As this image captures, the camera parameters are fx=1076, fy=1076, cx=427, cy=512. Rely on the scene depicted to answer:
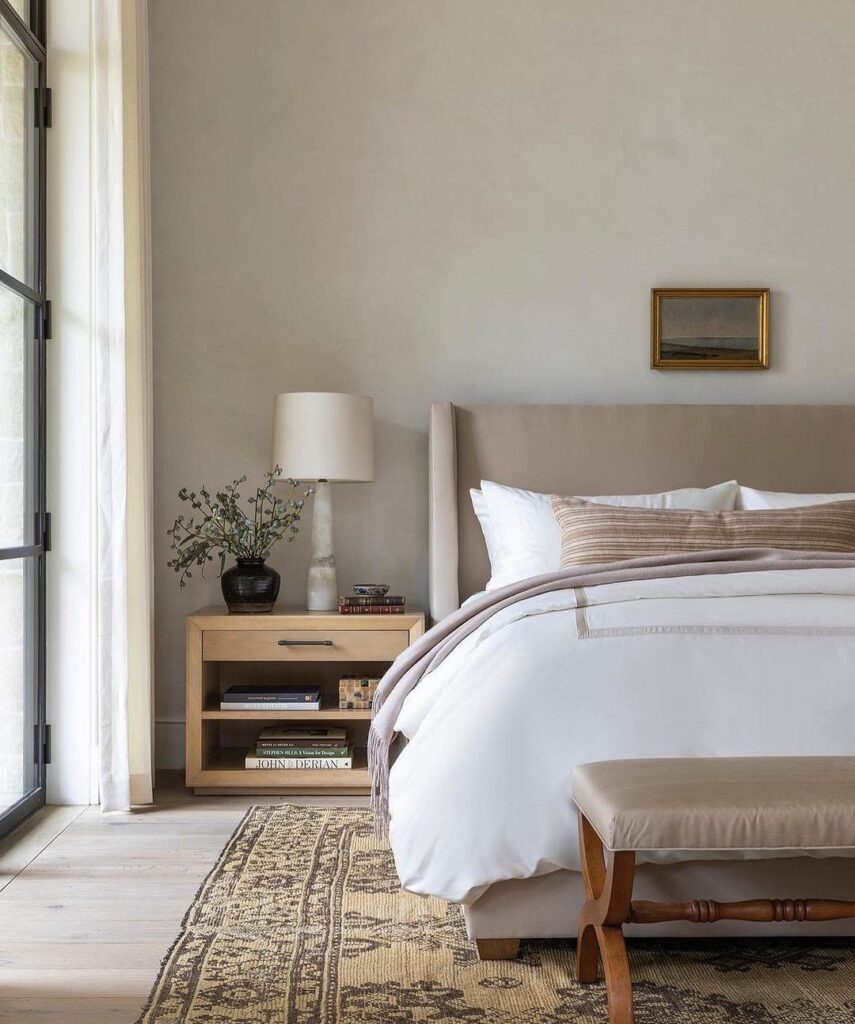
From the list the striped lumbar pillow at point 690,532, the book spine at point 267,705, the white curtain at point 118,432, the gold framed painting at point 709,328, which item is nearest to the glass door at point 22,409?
the white curtain at point 118,432

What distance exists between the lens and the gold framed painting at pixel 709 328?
4113 millimetres

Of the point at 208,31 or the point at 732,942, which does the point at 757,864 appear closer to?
the point at 732,942

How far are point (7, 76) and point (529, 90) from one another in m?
1.91

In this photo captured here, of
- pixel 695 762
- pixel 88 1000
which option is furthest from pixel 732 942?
pixel 88 1000

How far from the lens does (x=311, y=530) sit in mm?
4039

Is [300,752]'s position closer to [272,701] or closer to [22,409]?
[272,701]

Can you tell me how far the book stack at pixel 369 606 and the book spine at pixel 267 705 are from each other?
12.8 inches

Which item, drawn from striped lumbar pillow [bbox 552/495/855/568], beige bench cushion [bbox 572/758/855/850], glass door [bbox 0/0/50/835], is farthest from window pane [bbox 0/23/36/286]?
beige bench cushion [bbox 572/758/855/850]

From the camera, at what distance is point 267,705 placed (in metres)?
3.57

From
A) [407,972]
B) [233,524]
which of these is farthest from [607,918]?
[233,524]

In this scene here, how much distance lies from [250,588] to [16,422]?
93 centimetres

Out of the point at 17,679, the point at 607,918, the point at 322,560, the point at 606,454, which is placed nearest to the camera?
the point at 607,918

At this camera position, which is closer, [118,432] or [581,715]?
[581,715]

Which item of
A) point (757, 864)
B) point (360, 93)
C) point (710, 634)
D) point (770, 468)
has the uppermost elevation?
point (360, 93)
